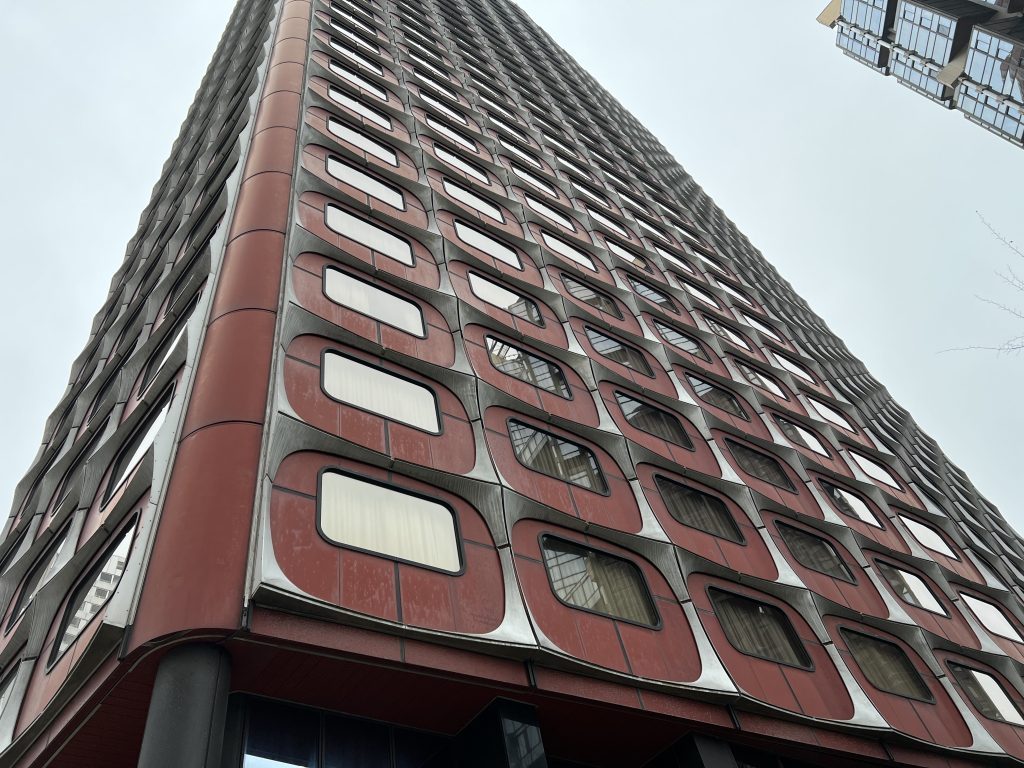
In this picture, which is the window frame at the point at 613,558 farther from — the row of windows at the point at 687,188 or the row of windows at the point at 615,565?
the row of windows at the point at 687,188

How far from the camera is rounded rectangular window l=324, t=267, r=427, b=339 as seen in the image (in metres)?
16.5

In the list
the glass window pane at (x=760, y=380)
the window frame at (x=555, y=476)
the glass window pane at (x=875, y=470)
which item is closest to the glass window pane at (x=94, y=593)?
the window frame at (x=555, y=476)

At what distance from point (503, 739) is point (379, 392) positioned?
668 centimetres

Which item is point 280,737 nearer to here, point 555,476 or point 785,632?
point 555,476

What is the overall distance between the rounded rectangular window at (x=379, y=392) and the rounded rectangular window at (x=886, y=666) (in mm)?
11314

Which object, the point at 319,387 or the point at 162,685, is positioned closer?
the point at 162,685

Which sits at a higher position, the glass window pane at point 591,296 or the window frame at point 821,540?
the glass window pane at point 591,296

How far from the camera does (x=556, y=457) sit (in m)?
16.8

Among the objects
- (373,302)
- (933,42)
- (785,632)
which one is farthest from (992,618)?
(933,42)

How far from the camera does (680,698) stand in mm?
12680

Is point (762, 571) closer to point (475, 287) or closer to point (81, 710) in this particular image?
point (475, 287)

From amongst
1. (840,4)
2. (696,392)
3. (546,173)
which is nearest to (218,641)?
(696,392)

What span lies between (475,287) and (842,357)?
33.9 meters

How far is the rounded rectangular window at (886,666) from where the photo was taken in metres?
17.8
